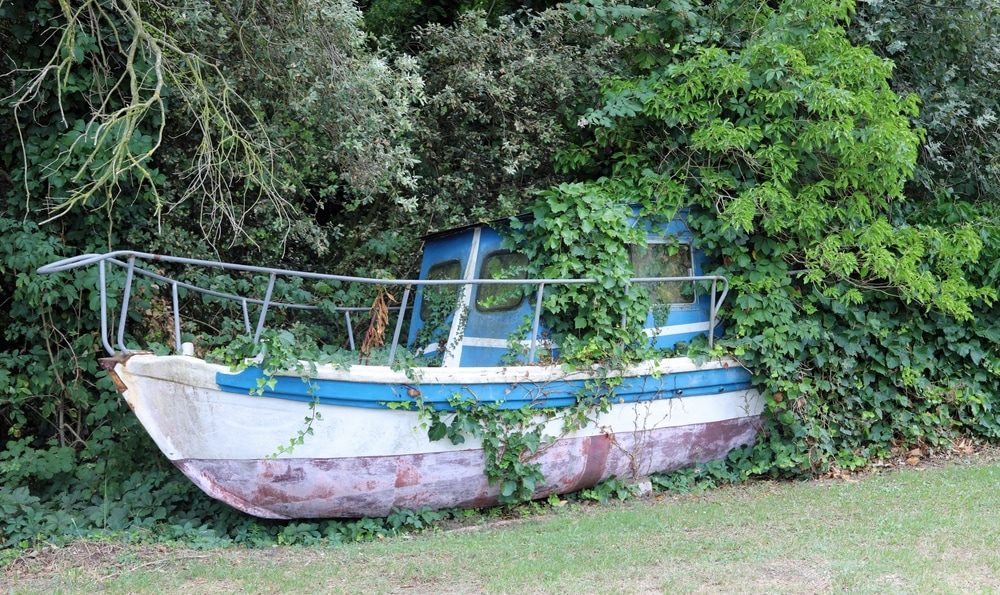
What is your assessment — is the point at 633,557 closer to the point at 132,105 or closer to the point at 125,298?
the point at 125,298

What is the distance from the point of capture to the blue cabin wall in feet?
23.3

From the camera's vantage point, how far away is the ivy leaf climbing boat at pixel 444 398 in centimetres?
590

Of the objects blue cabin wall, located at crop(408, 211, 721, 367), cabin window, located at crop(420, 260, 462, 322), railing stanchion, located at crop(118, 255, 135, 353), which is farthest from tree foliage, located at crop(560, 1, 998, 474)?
railing stanchion, located at crop(118, 255, 135, 353)

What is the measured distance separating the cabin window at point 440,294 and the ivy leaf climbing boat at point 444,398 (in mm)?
20

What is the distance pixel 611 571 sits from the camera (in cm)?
531

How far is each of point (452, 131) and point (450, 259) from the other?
2.37 metres

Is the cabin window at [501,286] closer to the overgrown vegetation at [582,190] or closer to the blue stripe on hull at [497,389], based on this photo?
the overgrown vegetation at [582,190]

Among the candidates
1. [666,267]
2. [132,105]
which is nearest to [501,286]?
[666,267]

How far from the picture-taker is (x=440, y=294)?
7.58 metres

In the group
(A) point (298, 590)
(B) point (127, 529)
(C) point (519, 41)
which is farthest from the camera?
(C) point (519, 41)

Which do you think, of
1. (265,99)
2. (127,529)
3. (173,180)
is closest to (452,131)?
(265,99)

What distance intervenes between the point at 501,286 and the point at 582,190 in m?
1.05

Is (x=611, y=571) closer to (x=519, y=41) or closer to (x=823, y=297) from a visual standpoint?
(x=823, y=297)

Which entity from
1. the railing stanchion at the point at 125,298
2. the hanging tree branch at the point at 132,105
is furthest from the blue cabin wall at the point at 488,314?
the railing stanchion at the point at 125,298
